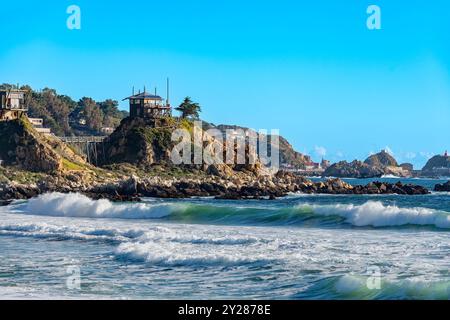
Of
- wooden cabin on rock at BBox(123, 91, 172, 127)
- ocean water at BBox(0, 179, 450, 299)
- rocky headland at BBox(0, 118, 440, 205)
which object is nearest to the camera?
ocean water at BBox(0, 179, 450, 299)

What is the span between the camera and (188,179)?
76.8 m

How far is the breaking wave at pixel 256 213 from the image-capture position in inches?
1334

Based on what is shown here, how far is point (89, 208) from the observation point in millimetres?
47000

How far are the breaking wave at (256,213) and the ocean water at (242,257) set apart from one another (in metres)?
0.09

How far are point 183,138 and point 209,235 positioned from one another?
56.4 meters

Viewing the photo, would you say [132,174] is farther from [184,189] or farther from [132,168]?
[184,189]

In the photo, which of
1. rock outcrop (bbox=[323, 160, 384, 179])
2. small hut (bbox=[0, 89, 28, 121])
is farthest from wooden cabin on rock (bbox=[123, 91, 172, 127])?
rock outcrop (bbox=[323, 160, 384, 179])

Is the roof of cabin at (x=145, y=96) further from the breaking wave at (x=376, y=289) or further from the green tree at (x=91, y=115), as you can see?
the breaking wave at (x=376, y=289)

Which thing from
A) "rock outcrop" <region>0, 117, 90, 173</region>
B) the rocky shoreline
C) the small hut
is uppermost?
the small hut

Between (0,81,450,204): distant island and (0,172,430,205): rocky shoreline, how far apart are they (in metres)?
0.07

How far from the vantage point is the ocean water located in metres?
18.9

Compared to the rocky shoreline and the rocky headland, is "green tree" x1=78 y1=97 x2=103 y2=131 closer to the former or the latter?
the rocky headland
